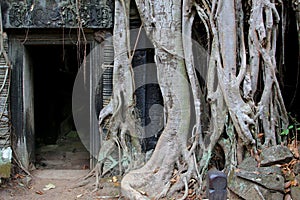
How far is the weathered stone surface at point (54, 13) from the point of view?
14.4ft

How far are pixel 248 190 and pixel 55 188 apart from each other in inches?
85.4

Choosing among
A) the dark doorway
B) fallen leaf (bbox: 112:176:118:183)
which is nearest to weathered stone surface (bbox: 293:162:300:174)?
fallen leaf (bbox: 112:176:118:183)

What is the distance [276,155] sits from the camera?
3.30 metres

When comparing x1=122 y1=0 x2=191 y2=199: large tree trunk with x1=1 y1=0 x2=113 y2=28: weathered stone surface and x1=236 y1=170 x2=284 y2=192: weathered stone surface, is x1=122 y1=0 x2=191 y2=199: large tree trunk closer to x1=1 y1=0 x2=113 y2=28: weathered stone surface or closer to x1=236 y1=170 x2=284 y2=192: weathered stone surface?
x1=1 y1=0 x2=113 y2=28: weathered stone surface

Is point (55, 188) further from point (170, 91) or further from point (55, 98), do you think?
point (55, 98)

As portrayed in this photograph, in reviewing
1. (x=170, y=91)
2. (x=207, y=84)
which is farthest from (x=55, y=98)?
(x=207, y=84)

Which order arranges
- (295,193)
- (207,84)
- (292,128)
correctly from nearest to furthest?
(295,193) → (207,84) → (292,128)

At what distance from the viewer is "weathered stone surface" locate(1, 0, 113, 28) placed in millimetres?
4375

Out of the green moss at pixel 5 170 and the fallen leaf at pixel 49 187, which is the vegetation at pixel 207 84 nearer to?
the fallen leaf at pixel 49 187

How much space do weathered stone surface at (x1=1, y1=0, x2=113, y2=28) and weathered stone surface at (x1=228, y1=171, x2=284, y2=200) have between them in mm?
2188

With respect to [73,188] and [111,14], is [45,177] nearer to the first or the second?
[73,188]

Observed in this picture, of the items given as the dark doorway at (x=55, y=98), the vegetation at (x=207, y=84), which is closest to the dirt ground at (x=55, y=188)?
the vegetation at (x=207, y=84)

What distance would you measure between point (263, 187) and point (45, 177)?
8.47 ft

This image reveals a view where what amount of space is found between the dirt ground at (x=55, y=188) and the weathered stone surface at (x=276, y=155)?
1.49 meters
